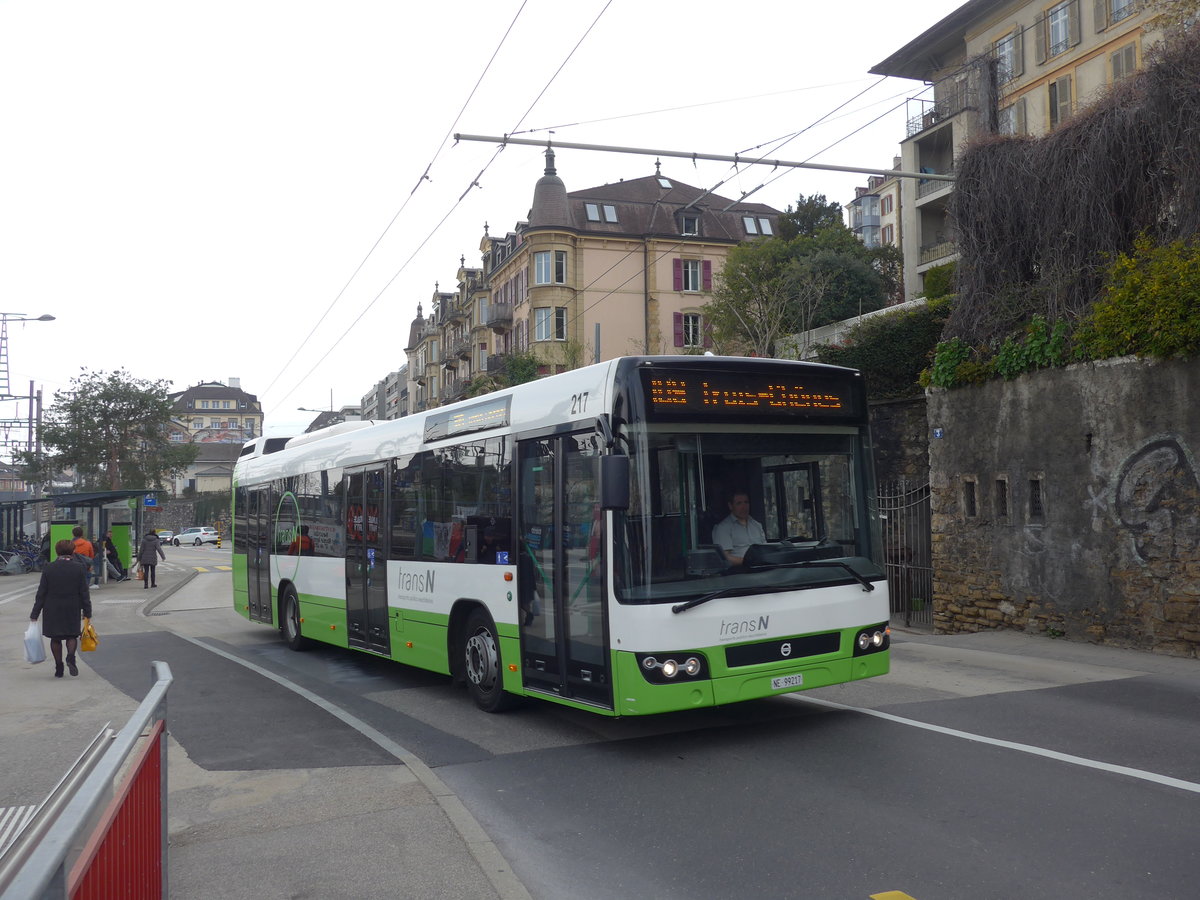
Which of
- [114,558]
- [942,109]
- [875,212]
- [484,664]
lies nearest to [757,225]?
[942,109]

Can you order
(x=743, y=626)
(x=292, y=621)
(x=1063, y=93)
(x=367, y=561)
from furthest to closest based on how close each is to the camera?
(x=1063, y=93), (x=292, y=621), (x=367, y=561), (x=743, y=626)

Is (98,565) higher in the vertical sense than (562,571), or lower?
lower

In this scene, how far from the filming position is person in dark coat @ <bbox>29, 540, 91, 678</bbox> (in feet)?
40.9

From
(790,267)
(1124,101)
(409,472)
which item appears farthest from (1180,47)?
(790,267)

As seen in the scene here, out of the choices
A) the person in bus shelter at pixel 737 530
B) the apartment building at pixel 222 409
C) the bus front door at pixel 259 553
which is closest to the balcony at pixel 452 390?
the bus front door at pixel 259 553

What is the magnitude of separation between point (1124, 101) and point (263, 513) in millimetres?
13607

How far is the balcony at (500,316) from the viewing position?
59750mm

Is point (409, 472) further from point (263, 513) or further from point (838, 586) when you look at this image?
point (263, 513)

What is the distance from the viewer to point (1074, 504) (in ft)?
→ 43.2

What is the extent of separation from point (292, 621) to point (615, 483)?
9.68 metres

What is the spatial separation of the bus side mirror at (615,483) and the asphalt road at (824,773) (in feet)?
6.08

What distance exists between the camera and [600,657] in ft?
24.9

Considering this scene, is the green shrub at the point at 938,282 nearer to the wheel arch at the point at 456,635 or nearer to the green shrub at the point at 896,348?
the green shrub at the point at 896,348

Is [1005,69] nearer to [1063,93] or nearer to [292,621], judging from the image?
[1063,93]
